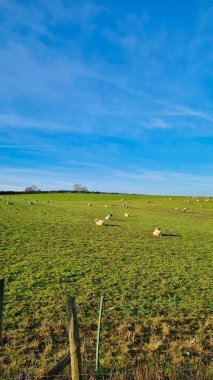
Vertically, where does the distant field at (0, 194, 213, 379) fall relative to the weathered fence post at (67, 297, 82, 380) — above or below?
below

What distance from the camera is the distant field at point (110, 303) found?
24.2 ft

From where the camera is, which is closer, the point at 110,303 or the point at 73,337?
the point at 73,337

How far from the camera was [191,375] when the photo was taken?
21.5ft

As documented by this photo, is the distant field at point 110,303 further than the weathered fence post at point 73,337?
Yes

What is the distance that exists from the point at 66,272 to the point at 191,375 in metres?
8.25

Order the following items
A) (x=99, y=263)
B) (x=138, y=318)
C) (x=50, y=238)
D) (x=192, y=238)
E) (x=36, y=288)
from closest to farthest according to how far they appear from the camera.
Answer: (x=138, y=318) → (x=36, y=288) → (x=99, y=263) → (x=50, y=238) → (x=192, y=238)

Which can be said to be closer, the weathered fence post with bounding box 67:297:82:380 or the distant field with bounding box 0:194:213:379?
the weathered fence post with bounding box 67:297:82:380

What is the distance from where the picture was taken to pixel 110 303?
10.6 meters

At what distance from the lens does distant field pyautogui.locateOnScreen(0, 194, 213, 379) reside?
737cm

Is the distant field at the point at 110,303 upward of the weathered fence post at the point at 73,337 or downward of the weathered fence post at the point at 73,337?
downward

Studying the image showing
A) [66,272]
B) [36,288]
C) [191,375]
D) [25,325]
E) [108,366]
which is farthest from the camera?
[66,272]

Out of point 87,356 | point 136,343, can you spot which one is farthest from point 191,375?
point 87,356

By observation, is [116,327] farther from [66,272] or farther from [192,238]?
[192,238]

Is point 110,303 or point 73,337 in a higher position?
point 73,337
